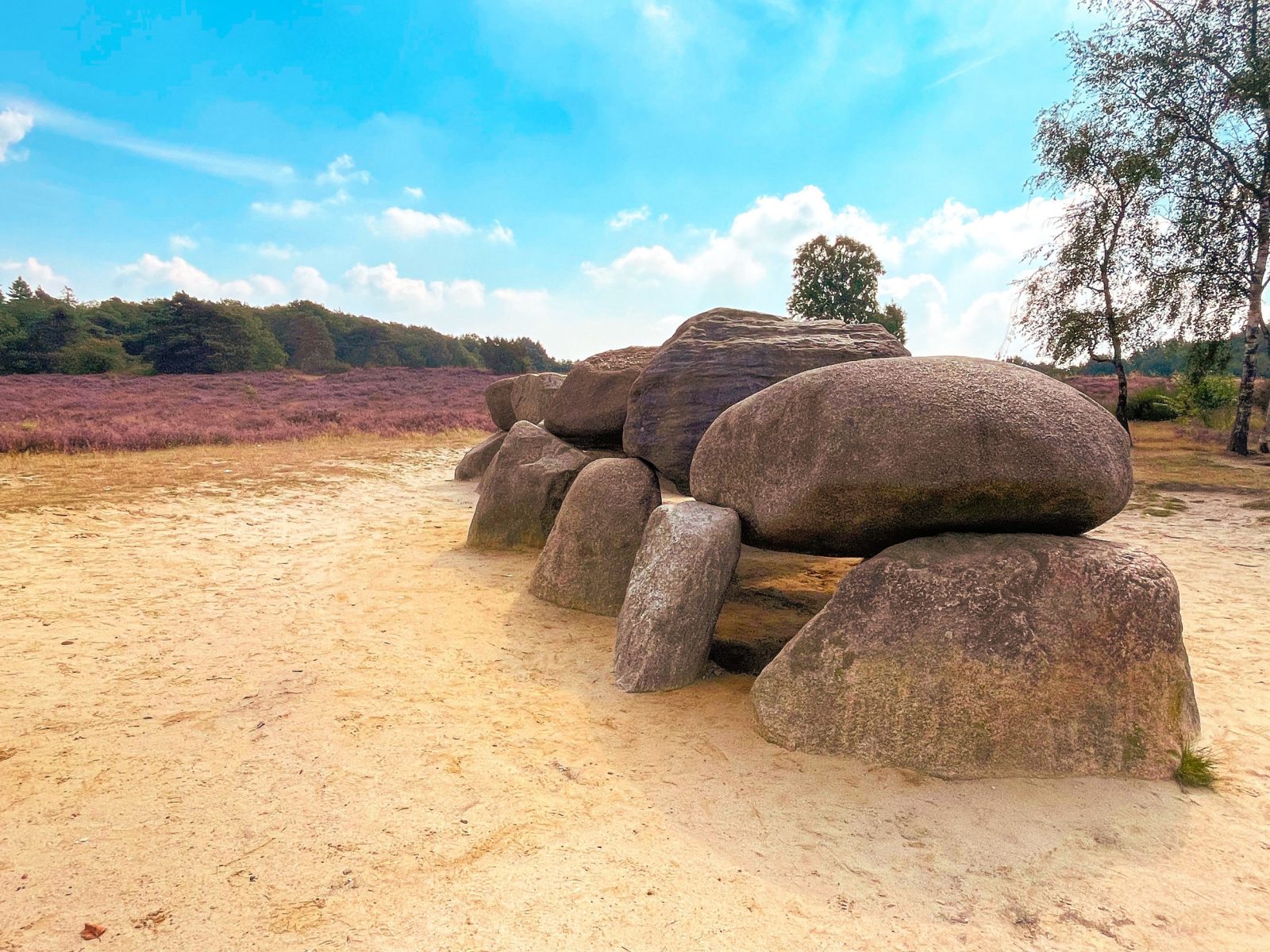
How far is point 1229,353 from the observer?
16406 mm

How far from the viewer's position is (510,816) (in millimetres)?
A: 2883

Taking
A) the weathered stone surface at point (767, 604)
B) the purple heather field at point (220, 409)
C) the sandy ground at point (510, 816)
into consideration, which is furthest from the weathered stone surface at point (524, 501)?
the purple heather field at point (220, 409)

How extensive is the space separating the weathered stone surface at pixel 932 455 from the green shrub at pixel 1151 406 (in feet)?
76.4

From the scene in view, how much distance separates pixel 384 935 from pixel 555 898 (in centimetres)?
57

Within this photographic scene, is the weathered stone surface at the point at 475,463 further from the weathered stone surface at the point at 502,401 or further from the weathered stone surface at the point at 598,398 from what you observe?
the weathered stone surface at the point at 598,398

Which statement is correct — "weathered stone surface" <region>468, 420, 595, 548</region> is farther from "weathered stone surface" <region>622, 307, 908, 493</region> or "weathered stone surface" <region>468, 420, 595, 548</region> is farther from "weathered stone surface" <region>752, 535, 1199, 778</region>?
"weathered stone surface" <region>752, 535, 1199, 778</region>

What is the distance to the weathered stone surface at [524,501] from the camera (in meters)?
7.62

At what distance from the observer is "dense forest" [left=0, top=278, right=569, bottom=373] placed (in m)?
31.1

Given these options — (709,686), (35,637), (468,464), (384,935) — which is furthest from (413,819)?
(468,464)

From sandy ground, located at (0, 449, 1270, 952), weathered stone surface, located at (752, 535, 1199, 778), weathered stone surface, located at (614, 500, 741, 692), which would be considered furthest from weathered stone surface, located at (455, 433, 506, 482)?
weathered stone surface, located at (752, 535, 1199, 778)

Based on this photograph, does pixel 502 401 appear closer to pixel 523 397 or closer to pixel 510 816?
pixel 523 397

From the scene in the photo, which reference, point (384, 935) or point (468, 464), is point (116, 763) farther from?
point (468, 464)

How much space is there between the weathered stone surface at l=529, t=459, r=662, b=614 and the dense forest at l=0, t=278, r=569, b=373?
33784 millimetres

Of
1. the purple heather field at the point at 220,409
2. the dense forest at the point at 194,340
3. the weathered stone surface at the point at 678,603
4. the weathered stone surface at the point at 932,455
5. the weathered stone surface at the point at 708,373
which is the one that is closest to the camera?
the weathered stone surface at the point at 932,455
